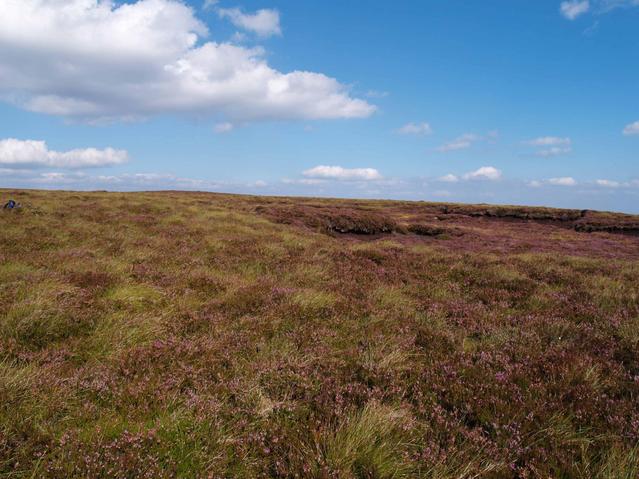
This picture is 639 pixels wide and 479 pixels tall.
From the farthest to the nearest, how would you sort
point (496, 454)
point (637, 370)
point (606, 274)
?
point (606, 274)
point (637, 370)
point (496, 454)

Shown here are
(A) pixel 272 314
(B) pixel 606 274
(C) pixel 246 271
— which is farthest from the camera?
(B) pixel 606 274

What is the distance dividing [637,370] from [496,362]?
218 cm

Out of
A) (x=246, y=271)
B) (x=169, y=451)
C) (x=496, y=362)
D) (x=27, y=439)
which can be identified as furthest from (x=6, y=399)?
(x=246, y=271)

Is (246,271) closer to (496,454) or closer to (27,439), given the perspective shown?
(27,439)

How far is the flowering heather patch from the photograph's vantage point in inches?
127

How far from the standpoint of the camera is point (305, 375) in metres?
4.65

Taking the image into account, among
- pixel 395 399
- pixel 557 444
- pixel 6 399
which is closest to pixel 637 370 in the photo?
pixel 557 444

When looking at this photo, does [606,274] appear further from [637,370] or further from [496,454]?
[496,454]

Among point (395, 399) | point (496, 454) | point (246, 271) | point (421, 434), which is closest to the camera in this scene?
point (496, 454)

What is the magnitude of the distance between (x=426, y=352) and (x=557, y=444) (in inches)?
92.6

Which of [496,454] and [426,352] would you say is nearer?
[496,454]

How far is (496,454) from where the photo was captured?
135 inches

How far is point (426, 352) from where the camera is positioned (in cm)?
577

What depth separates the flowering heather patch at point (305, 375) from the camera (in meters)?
3.23
